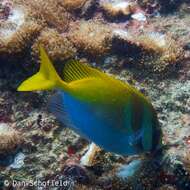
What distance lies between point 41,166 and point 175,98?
4.81ft

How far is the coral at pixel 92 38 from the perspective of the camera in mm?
3930

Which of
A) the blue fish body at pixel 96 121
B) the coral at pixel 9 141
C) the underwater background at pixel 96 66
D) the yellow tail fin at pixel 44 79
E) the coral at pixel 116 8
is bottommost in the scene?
the coral at pixel 9 141

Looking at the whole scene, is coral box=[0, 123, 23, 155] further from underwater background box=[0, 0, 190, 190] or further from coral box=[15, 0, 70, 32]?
coral box=[15, 0, 70, 32]

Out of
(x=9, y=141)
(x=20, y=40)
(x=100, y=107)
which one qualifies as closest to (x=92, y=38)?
(x=20, y=40)

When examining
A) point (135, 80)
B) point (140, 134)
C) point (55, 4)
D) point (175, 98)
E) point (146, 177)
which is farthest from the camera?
point (55, 4)

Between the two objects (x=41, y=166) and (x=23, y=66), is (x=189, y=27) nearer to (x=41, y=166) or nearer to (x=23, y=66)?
(x=23, y=66)

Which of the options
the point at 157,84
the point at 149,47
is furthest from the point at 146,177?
the point at 149,47

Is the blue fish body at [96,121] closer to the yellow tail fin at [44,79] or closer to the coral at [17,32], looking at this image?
the yellow tail fin at [44,79]

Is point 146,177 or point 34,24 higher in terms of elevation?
point 34,24

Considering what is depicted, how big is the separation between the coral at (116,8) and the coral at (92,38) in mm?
433

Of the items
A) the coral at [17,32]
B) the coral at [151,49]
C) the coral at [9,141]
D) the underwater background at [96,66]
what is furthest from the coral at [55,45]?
the coral at [9,141]

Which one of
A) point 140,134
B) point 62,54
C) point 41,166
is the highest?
point 140,134

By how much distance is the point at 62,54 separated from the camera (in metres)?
3.77

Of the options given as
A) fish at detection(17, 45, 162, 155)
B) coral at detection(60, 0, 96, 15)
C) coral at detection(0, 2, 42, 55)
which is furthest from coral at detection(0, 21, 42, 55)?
fish at detection(17, 45, 162, 155)
